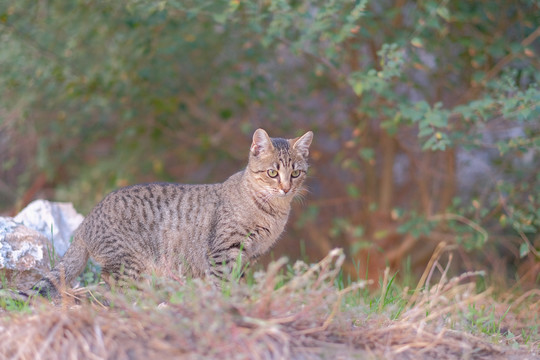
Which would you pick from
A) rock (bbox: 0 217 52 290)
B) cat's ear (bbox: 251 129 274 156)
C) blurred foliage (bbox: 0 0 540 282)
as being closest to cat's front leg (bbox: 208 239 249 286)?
cat's ear (bbox: 251 129 274 156)

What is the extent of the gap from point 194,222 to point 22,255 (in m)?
1.19

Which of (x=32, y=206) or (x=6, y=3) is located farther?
(x=6, y=3)

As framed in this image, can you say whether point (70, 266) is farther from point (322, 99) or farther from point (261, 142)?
point (322, 99)

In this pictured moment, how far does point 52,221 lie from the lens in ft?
15.4

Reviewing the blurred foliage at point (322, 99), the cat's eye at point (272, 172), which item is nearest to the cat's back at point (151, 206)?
the cat's eye at point (272, 172)

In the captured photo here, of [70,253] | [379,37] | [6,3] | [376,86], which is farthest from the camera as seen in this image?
[379,37]

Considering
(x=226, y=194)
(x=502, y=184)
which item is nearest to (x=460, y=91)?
(x=502, y=184)

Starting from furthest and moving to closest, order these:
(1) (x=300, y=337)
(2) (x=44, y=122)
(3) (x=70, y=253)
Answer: (2) (x=44, y=122)
(3) (x=70, y=253)
(1) (x=300, y=337)

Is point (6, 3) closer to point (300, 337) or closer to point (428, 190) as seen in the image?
point (300, 337)

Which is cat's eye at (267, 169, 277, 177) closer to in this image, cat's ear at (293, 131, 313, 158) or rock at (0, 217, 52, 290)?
cat's ear at (293, 131, 313, 158)

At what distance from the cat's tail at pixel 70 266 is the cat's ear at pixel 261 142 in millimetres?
1449

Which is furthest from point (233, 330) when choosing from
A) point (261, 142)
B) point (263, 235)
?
point (261, 142)

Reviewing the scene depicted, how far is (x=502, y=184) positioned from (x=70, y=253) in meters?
3.64

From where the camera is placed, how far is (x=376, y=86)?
471cm
